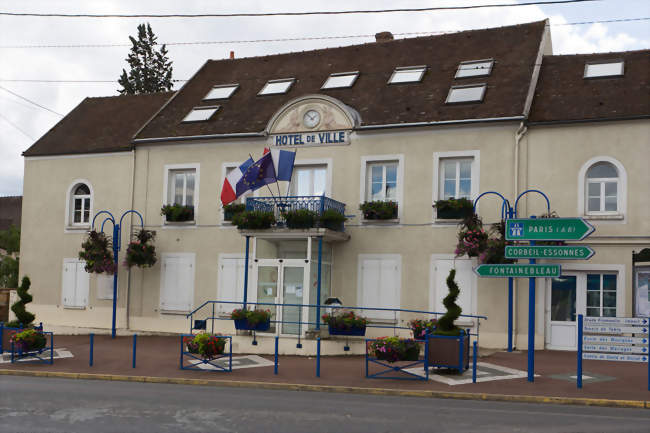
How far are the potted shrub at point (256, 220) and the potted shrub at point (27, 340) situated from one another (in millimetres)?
5773

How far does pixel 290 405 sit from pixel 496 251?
321 inches

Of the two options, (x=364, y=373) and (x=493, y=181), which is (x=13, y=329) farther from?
(x=493, y=181)

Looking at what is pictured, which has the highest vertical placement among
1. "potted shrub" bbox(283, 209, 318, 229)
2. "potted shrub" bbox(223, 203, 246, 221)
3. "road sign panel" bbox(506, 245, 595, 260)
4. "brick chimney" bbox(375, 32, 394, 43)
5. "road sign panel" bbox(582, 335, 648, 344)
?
"brick chimney" bbox(375, 32, 394, 43)

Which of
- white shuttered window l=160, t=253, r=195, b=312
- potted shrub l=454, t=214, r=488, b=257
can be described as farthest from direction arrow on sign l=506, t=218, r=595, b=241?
white shuttered window l=160, t=253, r=195, b=312

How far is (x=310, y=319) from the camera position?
1895cm

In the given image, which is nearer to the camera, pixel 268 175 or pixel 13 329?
pixel 13 329

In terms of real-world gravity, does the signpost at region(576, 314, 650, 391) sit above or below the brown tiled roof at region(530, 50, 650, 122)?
below

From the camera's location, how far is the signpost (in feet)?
40.7

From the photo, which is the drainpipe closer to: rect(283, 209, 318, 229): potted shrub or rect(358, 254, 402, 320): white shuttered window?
rect(358, 254, 402, 320): white shuttered window

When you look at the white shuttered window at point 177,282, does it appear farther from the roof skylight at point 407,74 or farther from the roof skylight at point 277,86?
the roof skylight at point 407,74

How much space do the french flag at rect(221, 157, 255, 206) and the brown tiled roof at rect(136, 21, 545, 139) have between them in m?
2.40

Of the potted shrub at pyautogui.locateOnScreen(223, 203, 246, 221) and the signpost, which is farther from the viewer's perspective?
the potted shrub at pyautogui.locateOnScreen(223, 203, 246, 221)

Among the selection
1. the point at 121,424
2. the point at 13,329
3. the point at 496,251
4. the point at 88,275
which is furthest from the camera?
the point at 88,275

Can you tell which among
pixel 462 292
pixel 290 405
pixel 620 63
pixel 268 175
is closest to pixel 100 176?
pixel 268 175
